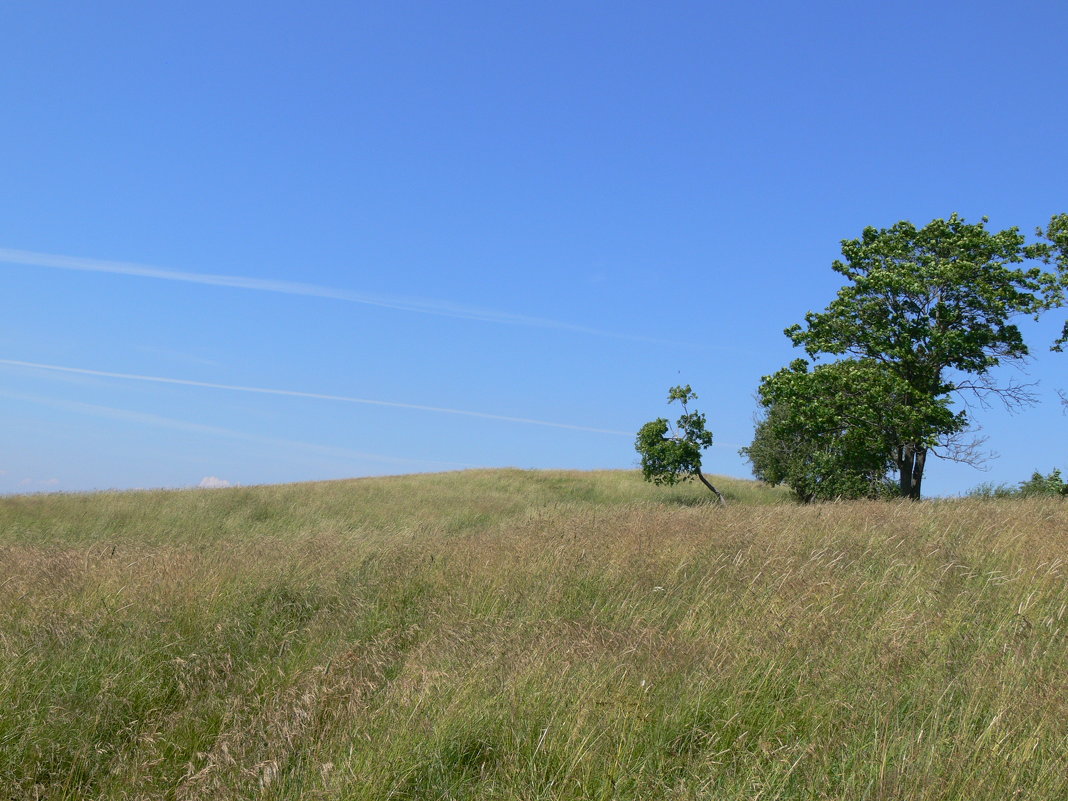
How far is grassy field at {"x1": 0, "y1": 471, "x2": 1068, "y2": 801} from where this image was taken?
3.60 m

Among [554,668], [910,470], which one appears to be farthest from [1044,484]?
[554,668]

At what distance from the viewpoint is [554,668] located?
4395 millimetres

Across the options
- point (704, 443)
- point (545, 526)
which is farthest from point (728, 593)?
point (704, 443)

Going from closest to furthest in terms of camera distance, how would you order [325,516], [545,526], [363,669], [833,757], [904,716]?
[833,757], [904,716], [363,669], [545,526], [325,516]

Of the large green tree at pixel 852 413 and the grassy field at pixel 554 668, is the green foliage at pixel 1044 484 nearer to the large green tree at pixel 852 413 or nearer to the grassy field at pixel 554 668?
the large green tree at pixel 852 413

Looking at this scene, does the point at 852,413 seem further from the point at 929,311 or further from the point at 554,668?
the point at 554,668

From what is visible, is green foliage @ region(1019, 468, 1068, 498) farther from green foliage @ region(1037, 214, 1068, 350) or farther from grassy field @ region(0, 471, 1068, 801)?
grassy field @ region(0, 471, 1068, 801)

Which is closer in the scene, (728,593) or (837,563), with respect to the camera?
(728,593)

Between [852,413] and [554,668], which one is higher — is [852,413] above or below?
above

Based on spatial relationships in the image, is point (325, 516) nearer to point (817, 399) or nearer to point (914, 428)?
point (817, 399)

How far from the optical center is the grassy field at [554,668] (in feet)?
11.8

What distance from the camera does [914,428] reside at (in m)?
24.7

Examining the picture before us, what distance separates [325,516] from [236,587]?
1712cm

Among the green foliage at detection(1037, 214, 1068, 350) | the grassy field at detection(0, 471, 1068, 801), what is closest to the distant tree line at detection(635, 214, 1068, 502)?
the green foliage at detection(1037, 214, 1068, 350)
